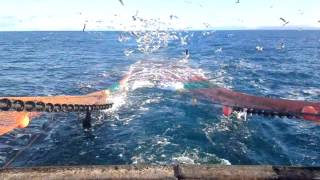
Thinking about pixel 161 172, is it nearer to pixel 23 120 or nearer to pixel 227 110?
pixel 23 120

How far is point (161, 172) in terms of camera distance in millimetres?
5766

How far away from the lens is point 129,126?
22.8m

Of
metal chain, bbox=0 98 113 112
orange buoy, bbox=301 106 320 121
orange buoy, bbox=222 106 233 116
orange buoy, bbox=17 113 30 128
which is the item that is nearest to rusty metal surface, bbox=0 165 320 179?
metal chain, bbox=0 98 113 112

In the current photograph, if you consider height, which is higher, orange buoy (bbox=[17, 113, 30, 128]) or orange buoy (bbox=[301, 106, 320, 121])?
orange buoy (bbox=[17, 113, 30, 128])

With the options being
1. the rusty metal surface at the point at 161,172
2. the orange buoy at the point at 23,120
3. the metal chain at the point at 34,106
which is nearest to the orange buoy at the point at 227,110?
the metal chain at the point at 34,106

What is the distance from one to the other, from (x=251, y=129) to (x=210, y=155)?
5.23 metres

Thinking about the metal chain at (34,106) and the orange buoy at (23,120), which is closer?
the metal chain at (34,106)

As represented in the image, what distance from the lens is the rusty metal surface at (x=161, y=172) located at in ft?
18.5

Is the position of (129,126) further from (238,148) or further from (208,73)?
(208,73)

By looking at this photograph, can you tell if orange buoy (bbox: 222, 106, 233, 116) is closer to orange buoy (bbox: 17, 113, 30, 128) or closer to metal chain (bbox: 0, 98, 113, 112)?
metal chain (bbox: 0, 98, 113, 112)

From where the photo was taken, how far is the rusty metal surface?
5.64m

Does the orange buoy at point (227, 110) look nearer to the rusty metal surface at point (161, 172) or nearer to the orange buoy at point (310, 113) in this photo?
the orange buoy at point (310, 113)

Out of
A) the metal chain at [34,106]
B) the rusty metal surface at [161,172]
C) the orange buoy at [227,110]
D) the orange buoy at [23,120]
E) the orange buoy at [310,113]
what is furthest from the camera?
the orange buoy at [227,110]

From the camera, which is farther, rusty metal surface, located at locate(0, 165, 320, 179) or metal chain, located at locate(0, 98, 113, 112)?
metal chain, located at locate(0, 98, 113, 112)
